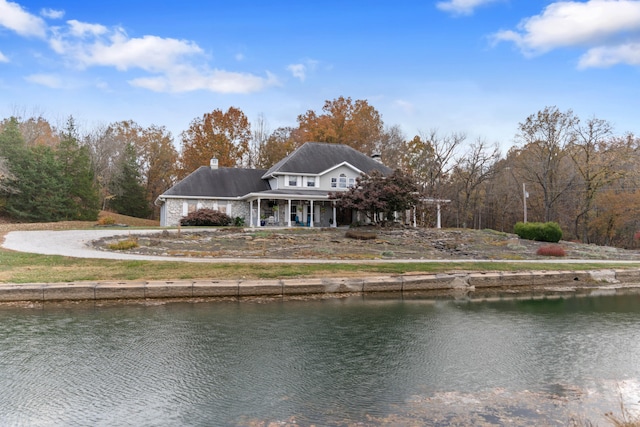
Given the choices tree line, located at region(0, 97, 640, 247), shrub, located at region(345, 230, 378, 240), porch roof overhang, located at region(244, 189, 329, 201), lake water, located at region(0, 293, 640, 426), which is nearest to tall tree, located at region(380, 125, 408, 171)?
tree line, located at region(0, 97, 640, 247)

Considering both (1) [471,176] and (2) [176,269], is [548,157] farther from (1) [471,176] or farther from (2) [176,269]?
(2) [176,269]

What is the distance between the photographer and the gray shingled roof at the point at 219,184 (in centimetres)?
3656

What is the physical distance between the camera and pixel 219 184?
38219mm

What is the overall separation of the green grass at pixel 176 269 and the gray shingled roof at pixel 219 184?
64.0 ft

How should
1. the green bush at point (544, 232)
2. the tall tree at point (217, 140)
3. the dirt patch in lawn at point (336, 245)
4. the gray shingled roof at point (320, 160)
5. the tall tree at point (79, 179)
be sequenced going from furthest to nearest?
the tall tree at point (217, 140) → the tall tree at point (79, 179) → the gray shingled roof at point (320, 160) → the green bush at point (544, 232) → the dirt patch in lawn at point (336, 245)

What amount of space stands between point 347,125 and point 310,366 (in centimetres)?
4862

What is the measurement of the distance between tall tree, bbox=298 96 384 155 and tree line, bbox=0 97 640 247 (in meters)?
0.13

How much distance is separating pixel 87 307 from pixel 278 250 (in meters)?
10.7

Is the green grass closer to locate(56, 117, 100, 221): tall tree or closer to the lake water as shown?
the lake water

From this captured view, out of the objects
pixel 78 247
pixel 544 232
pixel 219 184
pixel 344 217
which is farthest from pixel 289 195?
pixel 544 232

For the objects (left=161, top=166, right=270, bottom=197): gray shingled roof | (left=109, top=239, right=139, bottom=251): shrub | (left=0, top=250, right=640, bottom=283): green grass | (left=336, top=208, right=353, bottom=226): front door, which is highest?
(left=161, top=166, right=270, bottom=197): gray shingled roof

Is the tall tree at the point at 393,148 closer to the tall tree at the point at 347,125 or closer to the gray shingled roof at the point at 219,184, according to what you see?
the tall tree at the point at 347,125

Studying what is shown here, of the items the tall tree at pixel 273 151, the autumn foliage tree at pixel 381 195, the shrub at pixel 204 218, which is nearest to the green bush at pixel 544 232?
the autumn foliage tree at pixel 381 195

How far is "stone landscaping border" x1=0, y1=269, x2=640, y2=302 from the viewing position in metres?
11.5
